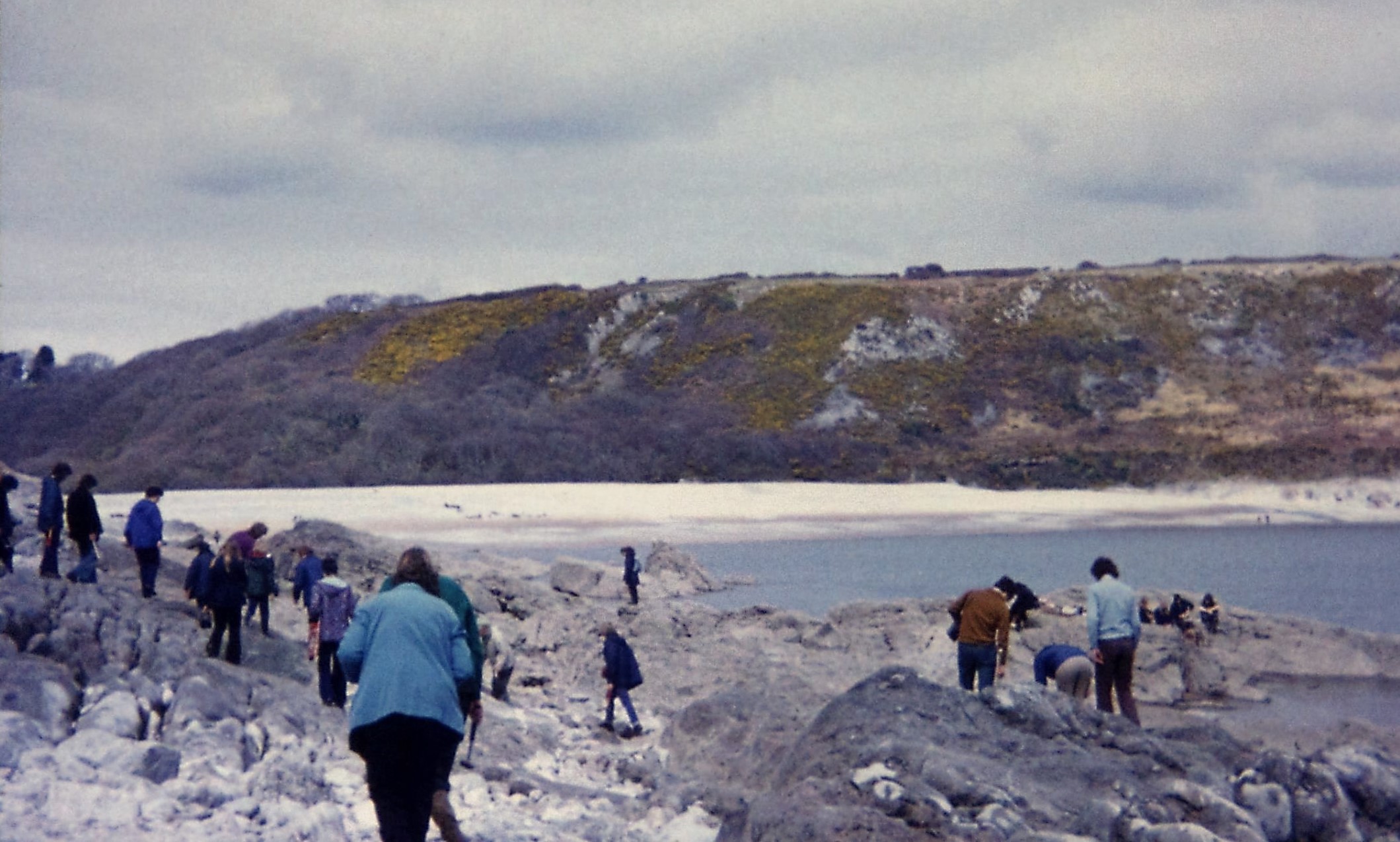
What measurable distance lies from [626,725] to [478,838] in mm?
5107

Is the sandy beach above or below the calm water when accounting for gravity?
above

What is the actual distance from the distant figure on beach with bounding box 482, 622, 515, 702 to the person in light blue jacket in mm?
6747

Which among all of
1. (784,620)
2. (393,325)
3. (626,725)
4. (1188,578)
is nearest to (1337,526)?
(1188,578)

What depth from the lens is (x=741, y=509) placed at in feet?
141

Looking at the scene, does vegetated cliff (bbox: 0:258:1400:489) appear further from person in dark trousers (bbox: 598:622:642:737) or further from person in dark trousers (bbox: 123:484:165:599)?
person in dark trousers (bbox: 598:622:642:737)

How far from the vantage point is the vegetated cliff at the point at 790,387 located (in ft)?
173

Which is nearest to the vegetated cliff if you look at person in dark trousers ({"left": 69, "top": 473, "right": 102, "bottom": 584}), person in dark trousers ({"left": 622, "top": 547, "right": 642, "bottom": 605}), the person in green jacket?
person in dark trousers ({"left": 622, "top": 547, "right": 642, "bottom": 605})

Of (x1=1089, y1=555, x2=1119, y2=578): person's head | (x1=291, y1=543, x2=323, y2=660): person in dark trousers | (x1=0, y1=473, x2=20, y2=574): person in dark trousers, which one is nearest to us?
(x1=1089, y1=555, x2=1119, y2=578): person's head

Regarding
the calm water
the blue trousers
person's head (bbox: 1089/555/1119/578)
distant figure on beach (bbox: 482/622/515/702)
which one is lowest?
the calm water

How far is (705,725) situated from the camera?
11.0 metres

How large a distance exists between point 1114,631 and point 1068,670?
447 mm

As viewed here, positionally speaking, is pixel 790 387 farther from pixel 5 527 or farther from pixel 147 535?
pixel 5 527

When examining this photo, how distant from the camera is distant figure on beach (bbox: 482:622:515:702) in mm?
12156

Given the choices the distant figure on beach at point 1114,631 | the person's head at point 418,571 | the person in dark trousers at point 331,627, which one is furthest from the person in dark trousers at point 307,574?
the person's head at point 418,571
